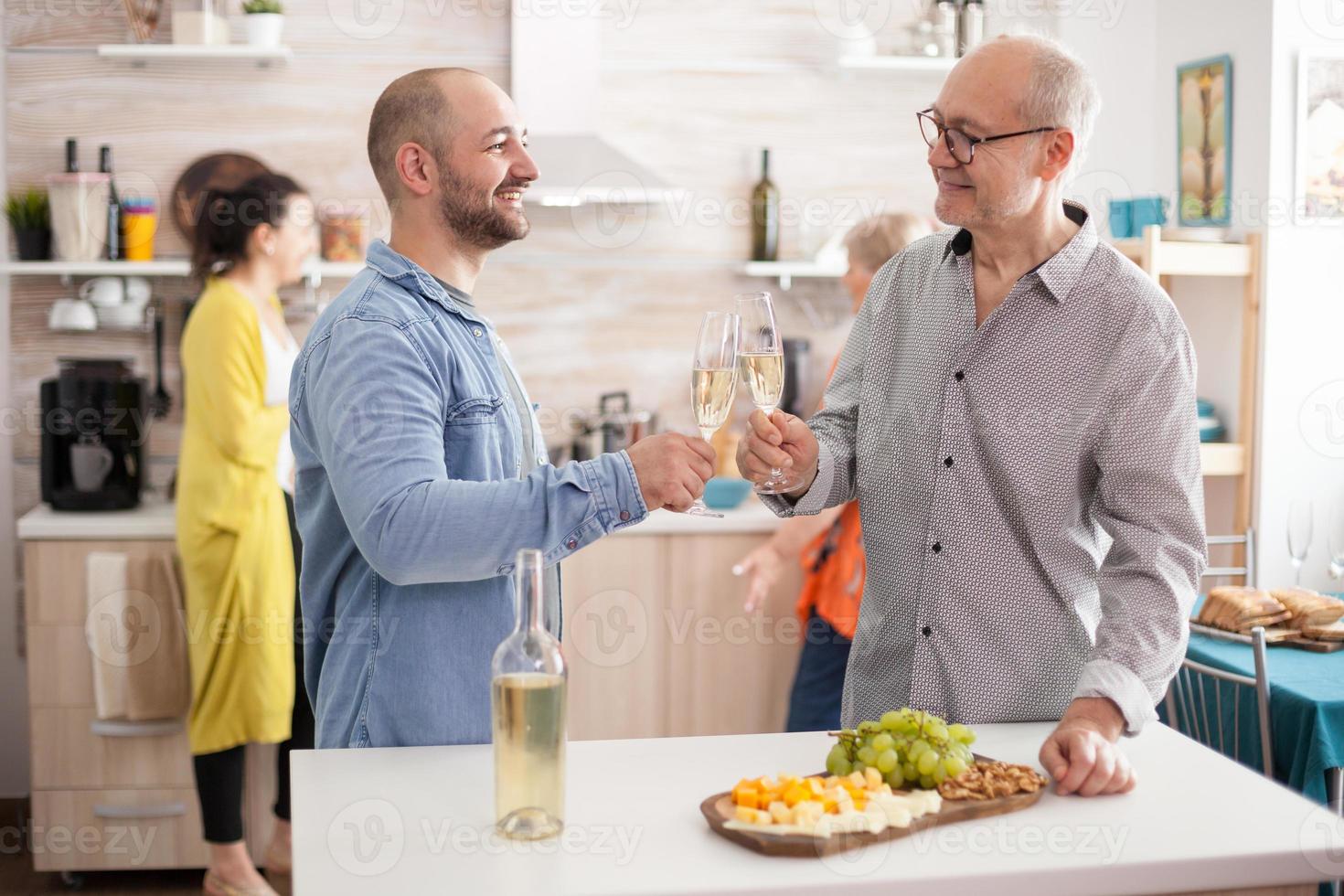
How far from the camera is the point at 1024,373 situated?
1668mm

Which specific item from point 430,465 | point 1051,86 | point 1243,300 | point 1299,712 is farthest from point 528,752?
point 1243,300

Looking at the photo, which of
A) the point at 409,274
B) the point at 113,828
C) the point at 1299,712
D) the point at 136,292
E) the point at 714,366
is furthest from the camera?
the point at 136,292

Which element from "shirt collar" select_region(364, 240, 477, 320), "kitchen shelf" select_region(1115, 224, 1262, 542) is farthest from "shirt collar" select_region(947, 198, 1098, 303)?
"kitchen shelf" select_region(1115, 224, 1262, 542)

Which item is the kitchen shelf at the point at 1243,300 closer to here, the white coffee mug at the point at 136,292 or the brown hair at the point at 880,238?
the brown hair at the point at 880,238

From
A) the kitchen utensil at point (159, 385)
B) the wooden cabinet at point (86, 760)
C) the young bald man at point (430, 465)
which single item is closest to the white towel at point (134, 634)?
the wooden cabinet at point (86, 760)

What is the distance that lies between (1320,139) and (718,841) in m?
2.87

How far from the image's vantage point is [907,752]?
1277mm

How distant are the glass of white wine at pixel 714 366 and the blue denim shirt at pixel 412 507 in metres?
0.11

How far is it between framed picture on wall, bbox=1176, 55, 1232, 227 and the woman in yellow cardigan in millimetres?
2447

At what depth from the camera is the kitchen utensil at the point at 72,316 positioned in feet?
11.7

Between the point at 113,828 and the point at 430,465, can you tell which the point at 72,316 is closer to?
the point at 113,828

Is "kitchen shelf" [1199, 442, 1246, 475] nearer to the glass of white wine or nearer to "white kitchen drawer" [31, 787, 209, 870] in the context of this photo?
the glass of white wine

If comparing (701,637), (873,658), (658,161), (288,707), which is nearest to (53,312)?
Answer: (288,707)

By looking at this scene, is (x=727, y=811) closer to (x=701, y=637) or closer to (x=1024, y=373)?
(x=1024, y=373)
